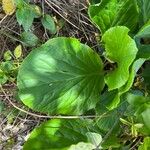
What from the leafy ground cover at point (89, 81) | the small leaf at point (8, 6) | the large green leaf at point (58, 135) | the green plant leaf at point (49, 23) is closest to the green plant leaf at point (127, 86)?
the leafy ground cover at point (89, 81)

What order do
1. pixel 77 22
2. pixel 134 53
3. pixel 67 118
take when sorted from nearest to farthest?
pixel 134 53 → pixel 67 118 → pixel 77 22

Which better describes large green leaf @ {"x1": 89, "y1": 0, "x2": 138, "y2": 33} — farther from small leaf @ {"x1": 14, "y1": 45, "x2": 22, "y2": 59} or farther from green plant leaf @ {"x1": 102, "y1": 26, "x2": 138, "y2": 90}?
small leaf @ {"x1": 14, "y1": 45, "x2": 22, "y2": 59}

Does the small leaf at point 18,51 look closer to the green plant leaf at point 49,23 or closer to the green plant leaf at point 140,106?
the green plant leaf at point 49,23

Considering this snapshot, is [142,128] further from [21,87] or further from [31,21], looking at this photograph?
[31,21]

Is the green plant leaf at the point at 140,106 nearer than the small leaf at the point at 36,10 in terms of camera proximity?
Yes

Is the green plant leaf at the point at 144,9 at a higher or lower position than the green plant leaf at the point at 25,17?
higher

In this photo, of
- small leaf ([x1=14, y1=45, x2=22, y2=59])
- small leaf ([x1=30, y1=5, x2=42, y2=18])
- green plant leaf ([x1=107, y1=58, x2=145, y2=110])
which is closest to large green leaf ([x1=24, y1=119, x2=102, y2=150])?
green plant leaf ([x1=107, y1=58, x2=145, y2=110])

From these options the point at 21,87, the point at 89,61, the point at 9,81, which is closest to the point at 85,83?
the point at 89,61
